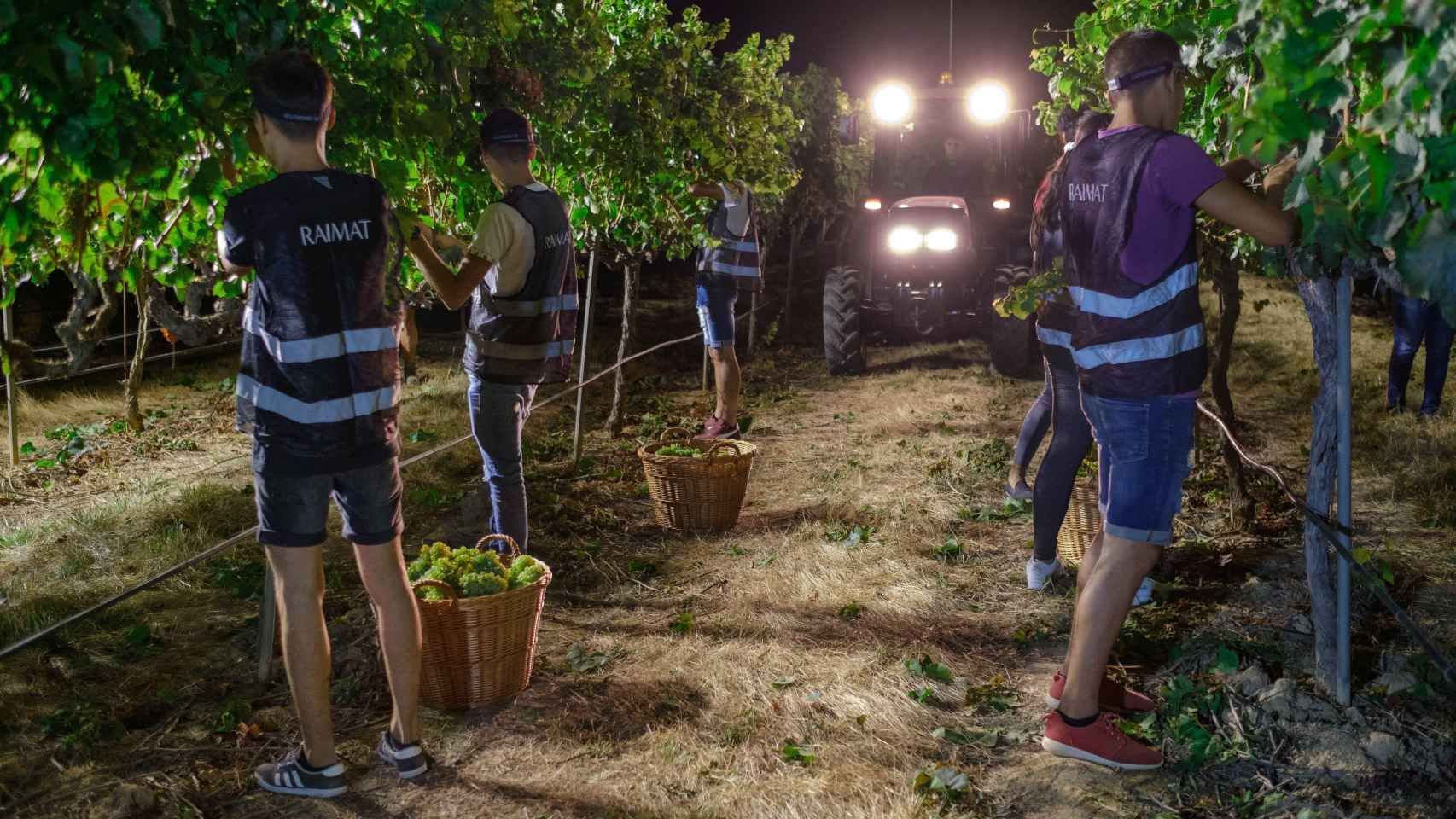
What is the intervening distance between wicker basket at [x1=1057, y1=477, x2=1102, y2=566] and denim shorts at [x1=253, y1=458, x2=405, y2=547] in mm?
2862

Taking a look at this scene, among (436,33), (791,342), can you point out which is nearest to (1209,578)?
(436,33)

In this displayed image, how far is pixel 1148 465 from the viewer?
271 centimetres

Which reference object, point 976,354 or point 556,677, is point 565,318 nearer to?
point 556,677

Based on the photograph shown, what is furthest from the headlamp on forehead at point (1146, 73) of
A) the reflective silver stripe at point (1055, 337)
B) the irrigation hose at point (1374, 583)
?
the reflective silver stripe at point (1055, 337)

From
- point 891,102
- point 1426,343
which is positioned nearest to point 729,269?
point 1426,343

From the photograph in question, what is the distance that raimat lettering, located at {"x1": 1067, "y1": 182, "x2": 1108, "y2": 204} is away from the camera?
2678mm

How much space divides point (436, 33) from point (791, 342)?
34.9 feet

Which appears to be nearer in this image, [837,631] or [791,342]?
[837,631]

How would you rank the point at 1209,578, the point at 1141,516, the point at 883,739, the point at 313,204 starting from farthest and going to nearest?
the point at 1209,578, the point at 883,739, the point at 1141,516, the point at 313,204

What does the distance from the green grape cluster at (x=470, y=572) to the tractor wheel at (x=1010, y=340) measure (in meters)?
6.99

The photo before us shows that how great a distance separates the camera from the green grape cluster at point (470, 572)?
3.22m

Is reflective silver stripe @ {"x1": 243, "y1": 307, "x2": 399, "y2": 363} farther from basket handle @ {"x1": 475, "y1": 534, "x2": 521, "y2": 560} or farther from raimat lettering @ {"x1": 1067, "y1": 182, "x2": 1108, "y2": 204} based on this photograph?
raimat lettering @ {"x1": 1067, "y1": 182, "x2": 1108, "y2": 204}

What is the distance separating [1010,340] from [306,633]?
Result: 8.16m

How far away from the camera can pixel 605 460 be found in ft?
22.8
